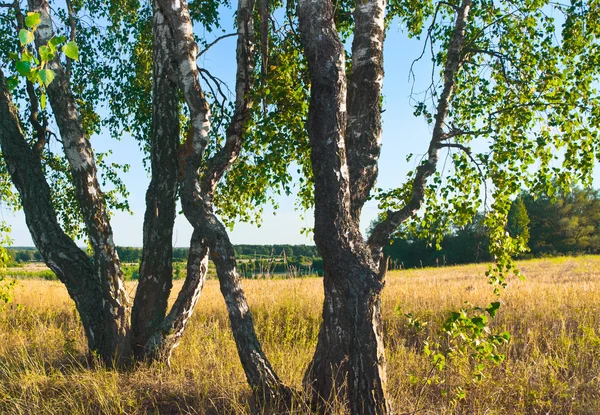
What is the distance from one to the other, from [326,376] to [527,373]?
358cm

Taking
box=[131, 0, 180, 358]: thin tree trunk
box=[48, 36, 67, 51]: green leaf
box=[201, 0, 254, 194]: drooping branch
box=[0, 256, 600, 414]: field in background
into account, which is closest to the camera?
box=[48, 36, 67, 51]: green leaf

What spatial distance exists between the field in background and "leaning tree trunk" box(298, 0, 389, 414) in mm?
561

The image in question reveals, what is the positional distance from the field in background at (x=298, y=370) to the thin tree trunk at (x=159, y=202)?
752 millimetres

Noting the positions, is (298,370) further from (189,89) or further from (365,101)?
(189,89)

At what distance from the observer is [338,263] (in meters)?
4.62

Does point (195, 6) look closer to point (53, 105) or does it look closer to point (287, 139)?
→ point (53, 105)

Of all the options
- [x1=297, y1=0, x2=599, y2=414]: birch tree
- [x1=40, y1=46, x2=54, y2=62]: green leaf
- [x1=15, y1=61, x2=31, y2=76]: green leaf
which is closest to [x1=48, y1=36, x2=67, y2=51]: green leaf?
[x1=40, y1=46, x2=54, y2=62]: green leaf

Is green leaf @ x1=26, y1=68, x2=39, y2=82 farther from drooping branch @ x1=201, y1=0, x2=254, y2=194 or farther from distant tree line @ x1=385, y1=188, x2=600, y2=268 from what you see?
distant tree line @ x1=385, y1=188, x2=600, y2=268

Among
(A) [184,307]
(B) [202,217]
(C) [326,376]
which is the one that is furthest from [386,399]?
(A) [184,307]

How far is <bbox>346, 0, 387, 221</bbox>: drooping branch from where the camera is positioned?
5324mm

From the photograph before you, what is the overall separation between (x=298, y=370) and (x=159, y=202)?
303 cm

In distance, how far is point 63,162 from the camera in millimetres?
10852

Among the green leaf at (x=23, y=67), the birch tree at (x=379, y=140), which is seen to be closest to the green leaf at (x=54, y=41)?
the green leaf at (x=23, y=67)

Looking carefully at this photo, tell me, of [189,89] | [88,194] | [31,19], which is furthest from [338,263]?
[88,194]
